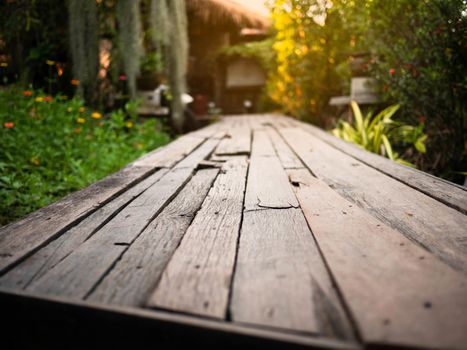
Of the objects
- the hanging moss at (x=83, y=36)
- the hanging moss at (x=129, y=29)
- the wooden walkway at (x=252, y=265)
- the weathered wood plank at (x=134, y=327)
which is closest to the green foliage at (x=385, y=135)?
the wooden walkway at (x=252, y=265)

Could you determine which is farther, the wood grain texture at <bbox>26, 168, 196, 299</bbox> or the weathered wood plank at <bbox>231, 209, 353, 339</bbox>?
the wood grain texture at <bbox>26, 168, 196, 299</bbox>

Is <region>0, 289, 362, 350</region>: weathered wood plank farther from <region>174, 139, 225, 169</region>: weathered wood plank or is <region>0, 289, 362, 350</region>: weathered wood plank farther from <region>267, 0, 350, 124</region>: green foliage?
<region>267, 0, 350, 124</region>: green foliage

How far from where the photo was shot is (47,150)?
8.86 feet

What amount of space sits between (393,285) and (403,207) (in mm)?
626

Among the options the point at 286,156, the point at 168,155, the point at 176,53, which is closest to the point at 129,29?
the point at 176,53

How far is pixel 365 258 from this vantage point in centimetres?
75

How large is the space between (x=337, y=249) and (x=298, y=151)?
1809mm

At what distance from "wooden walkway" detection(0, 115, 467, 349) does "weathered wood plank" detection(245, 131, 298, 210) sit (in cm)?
2

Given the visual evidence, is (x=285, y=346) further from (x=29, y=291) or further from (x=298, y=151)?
(x=298, y=151)

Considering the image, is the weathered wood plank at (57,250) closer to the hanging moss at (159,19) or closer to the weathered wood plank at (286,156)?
the weathered wood plank at (286,156)

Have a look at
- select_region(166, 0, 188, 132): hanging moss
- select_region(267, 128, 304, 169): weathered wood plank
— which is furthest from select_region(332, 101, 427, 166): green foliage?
select_region(166, 0, 188, 132): hanging moss

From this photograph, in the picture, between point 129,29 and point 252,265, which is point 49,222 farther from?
point 129,29

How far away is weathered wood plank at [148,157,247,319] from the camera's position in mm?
604

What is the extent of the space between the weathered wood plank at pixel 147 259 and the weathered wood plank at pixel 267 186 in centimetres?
24
